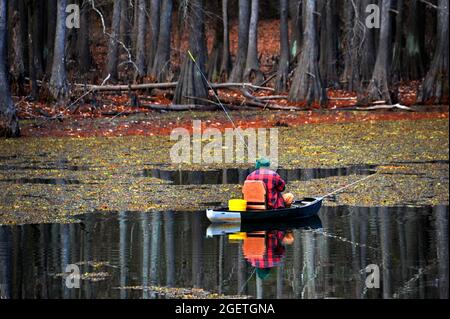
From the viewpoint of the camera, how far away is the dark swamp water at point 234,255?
1212 centimetres

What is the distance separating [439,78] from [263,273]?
21.4 m

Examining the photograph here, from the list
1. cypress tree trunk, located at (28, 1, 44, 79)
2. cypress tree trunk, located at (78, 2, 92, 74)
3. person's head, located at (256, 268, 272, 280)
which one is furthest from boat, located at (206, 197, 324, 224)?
cypress tree trunk, located at (78, 2, 92, 74)

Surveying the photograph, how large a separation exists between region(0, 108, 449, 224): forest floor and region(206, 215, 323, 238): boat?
151 cm

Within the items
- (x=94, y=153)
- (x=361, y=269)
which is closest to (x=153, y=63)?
(x=94, y=153)

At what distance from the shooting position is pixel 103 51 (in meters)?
53.7

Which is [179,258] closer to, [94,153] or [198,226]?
[198,226]

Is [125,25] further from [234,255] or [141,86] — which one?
[234,255]

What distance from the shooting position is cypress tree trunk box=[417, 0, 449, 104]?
3288cm

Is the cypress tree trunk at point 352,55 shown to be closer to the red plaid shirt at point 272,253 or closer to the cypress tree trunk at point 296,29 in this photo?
the cypress tree trunk at point 296,29

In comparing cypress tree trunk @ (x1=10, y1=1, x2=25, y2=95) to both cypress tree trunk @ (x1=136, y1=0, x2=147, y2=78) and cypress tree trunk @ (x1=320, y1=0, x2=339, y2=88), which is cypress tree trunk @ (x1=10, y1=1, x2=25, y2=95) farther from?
cypress tree trunk @ (x1=320, y1=0, x2=339, y2=88)

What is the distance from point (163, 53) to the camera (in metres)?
41.2

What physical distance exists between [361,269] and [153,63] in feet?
103

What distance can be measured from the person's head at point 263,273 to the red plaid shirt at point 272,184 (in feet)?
10.7

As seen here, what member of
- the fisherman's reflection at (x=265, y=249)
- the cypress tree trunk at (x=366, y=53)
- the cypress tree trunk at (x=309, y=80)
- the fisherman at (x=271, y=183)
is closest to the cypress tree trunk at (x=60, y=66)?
the cypress tree trunk at (x=309, y=80)
